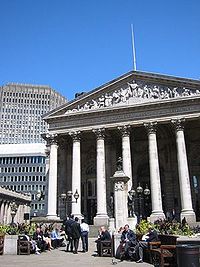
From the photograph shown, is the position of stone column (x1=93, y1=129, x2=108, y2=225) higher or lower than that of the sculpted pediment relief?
lower

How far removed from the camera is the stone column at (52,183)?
39.2 metres

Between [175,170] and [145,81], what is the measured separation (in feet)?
42.2

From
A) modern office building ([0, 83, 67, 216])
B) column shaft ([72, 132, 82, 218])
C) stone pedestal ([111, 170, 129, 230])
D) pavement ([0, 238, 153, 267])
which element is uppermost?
modern office building ([0, 83, 67, 216])

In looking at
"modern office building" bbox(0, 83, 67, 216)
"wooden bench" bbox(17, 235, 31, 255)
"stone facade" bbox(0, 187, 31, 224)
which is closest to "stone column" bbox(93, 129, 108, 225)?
"wooden bench" bbox(17, 235, 31, 255)

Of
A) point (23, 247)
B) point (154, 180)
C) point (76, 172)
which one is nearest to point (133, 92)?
point (154, 180)

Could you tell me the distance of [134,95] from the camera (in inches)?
1583

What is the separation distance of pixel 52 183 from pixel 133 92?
1604 cm

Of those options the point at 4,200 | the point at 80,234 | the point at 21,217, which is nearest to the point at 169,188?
the point at 80,234

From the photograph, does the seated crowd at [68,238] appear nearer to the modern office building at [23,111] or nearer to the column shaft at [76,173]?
the column shaft at [76,173]

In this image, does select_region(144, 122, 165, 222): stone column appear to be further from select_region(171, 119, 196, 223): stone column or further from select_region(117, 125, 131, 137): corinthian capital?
select_region(171, 119, 196, 223): stone column

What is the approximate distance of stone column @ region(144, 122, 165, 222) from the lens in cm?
3500

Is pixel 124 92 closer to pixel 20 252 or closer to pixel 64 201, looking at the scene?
pixel 64 201

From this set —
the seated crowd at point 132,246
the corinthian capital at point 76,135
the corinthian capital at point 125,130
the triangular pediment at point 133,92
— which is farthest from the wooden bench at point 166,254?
the corinthian capital at point 76,135

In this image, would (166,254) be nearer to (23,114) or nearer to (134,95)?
(134,95)
